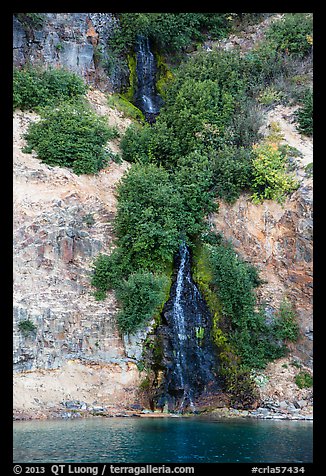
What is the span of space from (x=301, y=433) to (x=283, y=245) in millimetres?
7122

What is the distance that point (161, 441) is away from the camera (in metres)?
11.7

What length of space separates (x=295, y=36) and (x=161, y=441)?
18698 mm

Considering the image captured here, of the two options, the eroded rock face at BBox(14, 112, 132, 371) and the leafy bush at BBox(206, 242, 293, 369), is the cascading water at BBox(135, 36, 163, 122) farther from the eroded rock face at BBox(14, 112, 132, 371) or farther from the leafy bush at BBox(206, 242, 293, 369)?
the leafy bush at BBox(206, 242, 293, 369)

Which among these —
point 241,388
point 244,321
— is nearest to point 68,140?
point 244,321

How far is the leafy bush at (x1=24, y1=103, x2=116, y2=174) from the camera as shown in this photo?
19281mm

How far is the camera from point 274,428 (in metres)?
13.6

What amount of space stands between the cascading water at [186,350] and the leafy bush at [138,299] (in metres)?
0.74

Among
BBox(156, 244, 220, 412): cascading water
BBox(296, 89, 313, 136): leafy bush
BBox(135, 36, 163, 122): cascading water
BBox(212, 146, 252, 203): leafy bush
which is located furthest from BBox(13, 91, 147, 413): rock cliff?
BBox(296, 89, 313, 136): leafy bush

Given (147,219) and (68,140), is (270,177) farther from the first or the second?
(68,140)

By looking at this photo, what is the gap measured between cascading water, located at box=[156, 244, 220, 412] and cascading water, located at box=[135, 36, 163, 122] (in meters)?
9.89
